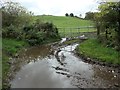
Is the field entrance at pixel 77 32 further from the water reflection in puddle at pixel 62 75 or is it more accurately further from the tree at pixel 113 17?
the water reflection in puddle at pixel 62 75

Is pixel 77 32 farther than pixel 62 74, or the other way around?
pixel 77 32

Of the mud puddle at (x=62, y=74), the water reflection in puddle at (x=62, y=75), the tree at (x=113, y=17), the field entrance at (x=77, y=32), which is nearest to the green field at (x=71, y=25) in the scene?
the field entrance at (x=77, y=32)

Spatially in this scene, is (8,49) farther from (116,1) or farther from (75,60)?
(116,1)

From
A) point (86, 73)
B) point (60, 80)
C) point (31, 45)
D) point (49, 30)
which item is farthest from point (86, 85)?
point (49, 30)

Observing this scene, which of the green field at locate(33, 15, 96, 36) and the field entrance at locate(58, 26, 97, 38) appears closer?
the field entrance at locate(58, 26, 97, 38)

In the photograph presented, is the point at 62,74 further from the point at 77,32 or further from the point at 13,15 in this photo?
the point at 77,32

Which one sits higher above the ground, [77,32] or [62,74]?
[77,32]

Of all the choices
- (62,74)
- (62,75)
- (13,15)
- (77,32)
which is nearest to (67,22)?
(77,32)

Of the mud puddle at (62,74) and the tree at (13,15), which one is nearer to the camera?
the mud puddle at (62,74)

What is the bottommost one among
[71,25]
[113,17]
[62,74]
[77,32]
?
[62,74]

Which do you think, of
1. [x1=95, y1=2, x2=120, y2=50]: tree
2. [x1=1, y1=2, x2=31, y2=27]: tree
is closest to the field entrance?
[x1=1, y1=2, x2=31, y2=27]: tree

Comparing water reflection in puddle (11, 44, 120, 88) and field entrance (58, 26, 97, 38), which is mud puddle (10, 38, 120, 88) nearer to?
water reflection in puddle (11, 44, 120, 88)

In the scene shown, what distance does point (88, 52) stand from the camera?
22.2 m

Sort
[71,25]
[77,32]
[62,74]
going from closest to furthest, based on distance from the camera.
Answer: [62,74] → [77,32] → [71,25]
